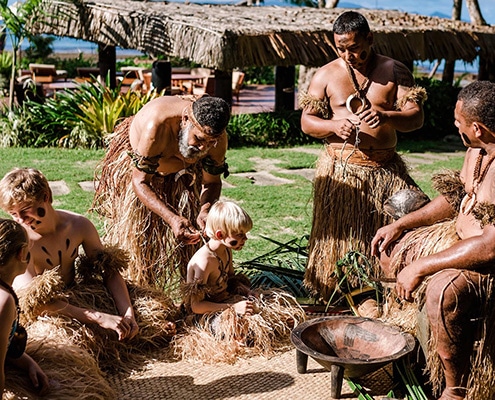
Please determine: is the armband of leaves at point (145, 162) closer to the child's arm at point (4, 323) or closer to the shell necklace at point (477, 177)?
the child's arm at point (4, 323)

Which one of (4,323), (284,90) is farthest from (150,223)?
(284,90)

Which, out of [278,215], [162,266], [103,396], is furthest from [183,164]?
[278,215]

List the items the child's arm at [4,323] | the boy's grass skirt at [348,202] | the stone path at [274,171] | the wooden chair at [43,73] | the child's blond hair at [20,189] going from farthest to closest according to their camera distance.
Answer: the wooden chair at [43,73] < the stone path at [274,171] < the boy's grass skirt at [348,202] < the child's blond hair at [20,189] < the child's arm at [4,323]

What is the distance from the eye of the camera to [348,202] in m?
4.00

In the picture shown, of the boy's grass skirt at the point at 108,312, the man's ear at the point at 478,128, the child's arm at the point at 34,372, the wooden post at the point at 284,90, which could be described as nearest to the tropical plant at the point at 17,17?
the wooden post at the point at 284,90

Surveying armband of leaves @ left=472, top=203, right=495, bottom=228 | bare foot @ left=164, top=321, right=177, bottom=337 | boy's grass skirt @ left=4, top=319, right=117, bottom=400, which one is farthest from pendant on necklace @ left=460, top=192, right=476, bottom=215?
boy's grass skirt @ left=4, top=319, right=117, bottom=400

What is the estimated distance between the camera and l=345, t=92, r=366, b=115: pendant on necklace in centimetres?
385

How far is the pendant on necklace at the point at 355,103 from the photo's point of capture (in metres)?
3.85

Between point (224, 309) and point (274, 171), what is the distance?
494 cm

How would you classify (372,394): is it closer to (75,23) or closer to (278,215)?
(278,215)

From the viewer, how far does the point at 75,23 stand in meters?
11.3

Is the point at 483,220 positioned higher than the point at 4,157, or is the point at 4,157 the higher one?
the point at 483,220

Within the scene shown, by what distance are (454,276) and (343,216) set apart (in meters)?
1.29

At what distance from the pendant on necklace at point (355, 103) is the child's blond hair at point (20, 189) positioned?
1.65 metres
